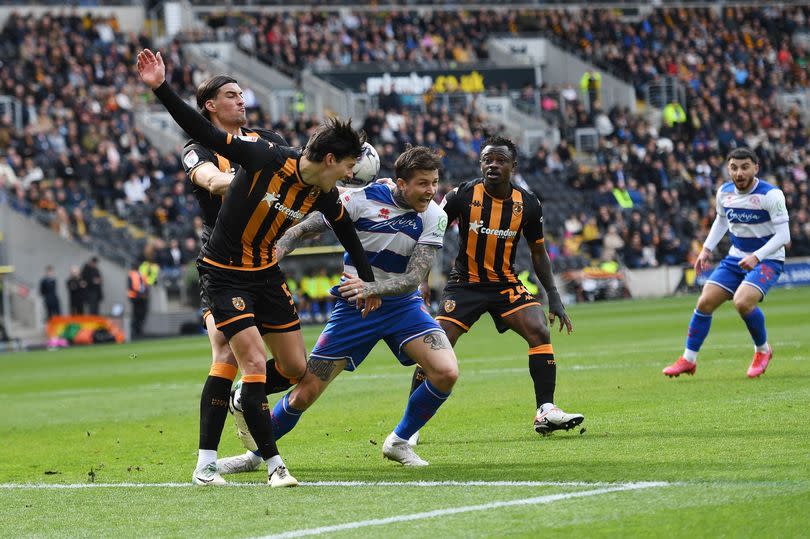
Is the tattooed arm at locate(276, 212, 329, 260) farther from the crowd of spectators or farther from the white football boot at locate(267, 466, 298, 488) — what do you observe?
the crowd of spectators

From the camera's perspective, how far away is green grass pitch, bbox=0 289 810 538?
5953 millimetres

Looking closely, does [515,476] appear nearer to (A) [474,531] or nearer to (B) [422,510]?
(B) [422,510]

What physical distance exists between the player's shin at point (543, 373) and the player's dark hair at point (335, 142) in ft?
9.40

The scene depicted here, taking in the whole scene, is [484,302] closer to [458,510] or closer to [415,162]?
[415,162]

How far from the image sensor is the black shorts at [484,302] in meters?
10.1

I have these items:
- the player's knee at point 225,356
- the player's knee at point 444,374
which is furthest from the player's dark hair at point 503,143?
the player's knee at point 225,356

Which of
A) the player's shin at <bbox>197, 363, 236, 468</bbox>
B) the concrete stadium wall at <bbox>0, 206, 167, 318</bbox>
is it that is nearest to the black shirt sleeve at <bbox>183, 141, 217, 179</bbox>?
the player's shin at <bbox>197, 363, 236, 468</bbox>

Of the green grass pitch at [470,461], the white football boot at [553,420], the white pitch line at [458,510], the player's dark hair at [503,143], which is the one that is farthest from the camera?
the player's dark hair at [503,143]

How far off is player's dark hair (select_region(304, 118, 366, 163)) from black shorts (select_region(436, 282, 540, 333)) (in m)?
2.88

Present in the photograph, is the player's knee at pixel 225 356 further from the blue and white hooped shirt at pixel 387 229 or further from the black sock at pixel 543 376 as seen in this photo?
the black sock at pixel 543 376

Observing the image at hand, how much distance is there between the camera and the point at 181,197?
3378 cm

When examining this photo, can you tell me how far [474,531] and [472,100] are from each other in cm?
3963

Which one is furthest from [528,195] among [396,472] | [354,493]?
[354,493]

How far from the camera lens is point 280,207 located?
767 centimetres
